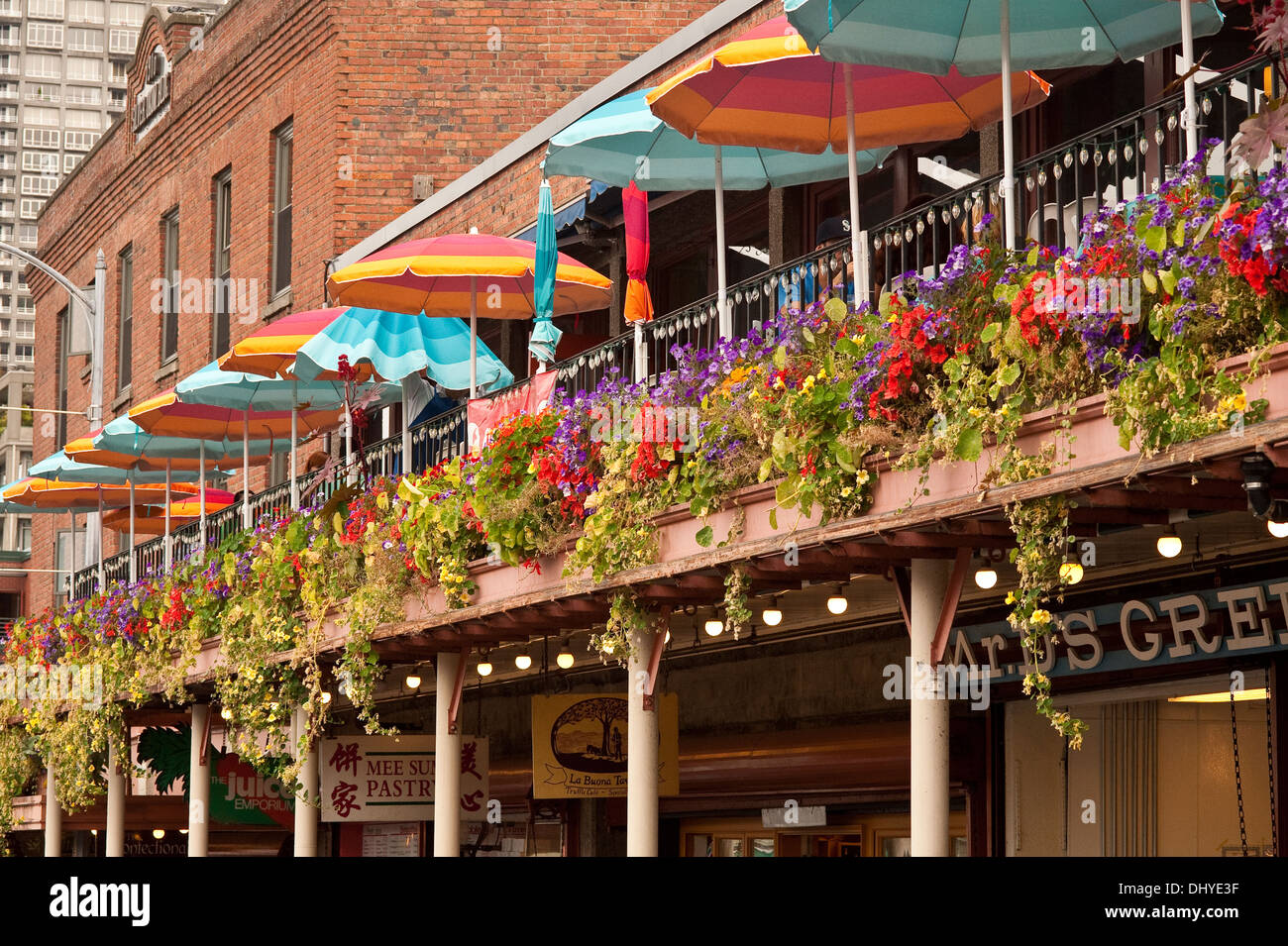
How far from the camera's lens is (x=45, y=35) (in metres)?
125

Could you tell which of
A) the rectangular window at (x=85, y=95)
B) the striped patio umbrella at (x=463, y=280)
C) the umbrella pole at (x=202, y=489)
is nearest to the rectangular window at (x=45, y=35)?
the rectangular window at (x=85, y=95)

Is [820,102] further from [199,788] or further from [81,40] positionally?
[81,40]

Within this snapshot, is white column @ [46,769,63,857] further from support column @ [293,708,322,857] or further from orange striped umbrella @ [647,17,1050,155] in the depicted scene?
orange striped umbrella @ [647,17,1050,155]

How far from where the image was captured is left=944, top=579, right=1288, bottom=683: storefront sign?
10148 mm

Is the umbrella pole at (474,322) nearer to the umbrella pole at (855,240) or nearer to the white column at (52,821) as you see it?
the umbrella pole at (855,240)

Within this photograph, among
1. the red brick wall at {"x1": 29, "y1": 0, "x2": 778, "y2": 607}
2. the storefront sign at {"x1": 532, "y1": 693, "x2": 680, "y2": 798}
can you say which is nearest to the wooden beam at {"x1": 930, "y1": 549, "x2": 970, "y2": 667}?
the storefront sign at {"x1": 532, "y1": 693, "x2": 680, "y2": 798}

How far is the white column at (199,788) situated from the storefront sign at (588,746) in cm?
433

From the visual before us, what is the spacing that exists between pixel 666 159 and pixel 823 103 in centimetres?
161

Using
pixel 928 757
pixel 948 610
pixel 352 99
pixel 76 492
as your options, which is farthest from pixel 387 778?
pixel 352 99

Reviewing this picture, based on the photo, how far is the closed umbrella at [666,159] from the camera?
11391mm

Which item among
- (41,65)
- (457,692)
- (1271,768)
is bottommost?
(1271,768)

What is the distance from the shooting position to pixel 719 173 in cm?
1154
